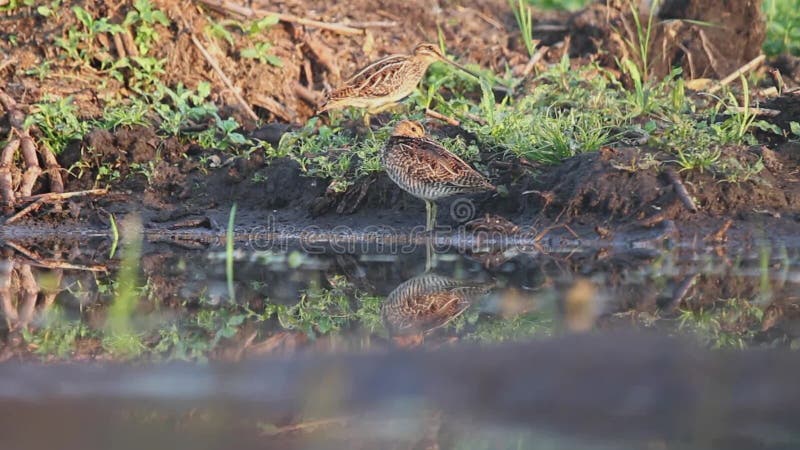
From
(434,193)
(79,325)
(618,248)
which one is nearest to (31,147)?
(434,193)

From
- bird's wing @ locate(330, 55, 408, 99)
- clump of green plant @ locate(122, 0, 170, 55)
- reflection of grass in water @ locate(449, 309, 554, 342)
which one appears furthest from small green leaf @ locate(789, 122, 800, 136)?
clump of green plant @ locate(122, 0, 170, 55)

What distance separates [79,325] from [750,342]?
127 inches

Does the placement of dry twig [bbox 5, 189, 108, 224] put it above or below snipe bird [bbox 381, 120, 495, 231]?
below

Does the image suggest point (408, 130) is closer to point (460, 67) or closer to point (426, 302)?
point (460, 67)

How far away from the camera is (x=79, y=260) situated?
8.34 meters

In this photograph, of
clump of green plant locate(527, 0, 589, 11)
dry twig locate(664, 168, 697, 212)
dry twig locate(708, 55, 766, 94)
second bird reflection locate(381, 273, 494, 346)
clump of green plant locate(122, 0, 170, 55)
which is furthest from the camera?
clump of green plant locate(527, 0, 589, 11)

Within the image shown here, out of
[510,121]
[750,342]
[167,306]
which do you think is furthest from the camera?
[510,121]

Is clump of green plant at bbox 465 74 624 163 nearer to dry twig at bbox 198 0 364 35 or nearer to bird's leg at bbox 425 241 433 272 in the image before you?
bird's leg at bbox 425 241 433 272

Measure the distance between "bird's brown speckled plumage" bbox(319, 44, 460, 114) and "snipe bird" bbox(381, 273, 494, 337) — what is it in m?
3.08

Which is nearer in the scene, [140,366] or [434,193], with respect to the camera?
[140,366]

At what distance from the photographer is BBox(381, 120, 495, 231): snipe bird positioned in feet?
28.0

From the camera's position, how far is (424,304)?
6.57 meters

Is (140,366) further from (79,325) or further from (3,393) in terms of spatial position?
(79,325)

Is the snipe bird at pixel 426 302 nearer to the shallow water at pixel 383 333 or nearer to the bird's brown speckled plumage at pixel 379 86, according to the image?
the shallow water at pixel 383 333
